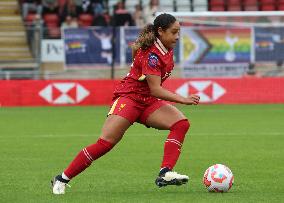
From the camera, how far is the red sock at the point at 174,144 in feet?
32.0

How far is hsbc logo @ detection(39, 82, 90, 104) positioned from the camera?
26.2 meters

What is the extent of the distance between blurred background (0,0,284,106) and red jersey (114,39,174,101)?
16.0 metres

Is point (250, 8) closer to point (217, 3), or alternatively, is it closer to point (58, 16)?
point (217, 3)

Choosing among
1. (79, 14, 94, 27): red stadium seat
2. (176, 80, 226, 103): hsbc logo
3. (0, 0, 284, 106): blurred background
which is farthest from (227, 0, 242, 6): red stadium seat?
(176, 80, 226, 103): hsbc logo

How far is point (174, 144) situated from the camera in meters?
9.77

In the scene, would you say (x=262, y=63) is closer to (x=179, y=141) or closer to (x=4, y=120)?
(x=4, y=120)

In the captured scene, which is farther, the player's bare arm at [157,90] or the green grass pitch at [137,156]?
the green grass pitch at [137,156]

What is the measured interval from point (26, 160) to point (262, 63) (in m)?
14.9

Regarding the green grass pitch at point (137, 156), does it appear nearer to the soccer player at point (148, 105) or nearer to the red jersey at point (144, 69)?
the soccer player at point (148, 105)

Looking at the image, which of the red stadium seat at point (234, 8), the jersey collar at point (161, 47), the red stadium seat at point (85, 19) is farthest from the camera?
the red stadium seat at point (234, 8)

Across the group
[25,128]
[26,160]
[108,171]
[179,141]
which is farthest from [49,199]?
[25,128]

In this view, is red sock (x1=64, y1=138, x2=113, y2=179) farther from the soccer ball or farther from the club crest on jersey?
the soccer ball

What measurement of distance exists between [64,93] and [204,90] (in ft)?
12.2

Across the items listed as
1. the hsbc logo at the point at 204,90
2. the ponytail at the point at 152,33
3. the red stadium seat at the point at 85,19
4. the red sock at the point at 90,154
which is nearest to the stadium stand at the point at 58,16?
the red stadium seat at the point at 85,19
